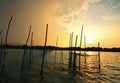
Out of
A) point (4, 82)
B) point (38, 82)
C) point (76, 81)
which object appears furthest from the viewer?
point (76, 81)

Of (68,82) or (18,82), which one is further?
(68,82)

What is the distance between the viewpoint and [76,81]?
25.2m

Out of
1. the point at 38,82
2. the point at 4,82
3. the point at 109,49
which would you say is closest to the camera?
the point at 4,82

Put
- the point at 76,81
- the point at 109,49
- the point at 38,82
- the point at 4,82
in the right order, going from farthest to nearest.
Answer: the point at 109,49 < the point at 76,81 < the point at 38,82 < the point at 4,82

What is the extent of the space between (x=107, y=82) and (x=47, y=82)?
9710 millimetres

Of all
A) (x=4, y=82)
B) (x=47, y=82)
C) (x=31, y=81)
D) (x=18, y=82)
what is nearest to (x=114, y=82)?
(x=47, y=82)

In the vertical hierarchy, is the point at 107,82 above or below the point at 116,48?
below

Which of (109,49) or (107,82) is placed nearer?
(107,82)

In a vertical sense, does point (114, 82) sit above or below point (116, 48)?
below

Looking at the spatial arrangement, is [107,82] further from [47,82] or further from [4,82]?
[4,82]

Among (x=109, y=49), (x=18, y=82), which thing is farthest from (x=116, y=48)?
(x=18, y=82)

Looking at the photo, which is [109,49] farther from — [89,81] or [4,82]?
[4,82]

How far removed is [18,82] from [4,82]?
1.78m

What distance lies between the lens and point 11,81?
72.6 ft
